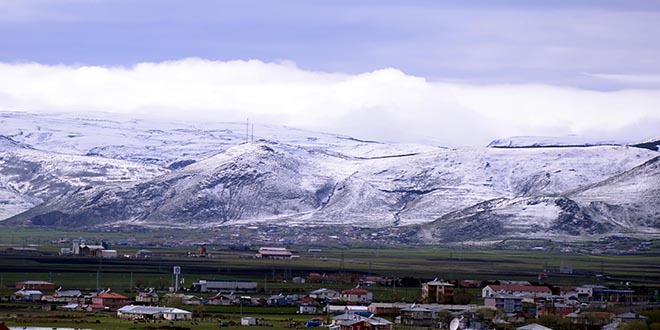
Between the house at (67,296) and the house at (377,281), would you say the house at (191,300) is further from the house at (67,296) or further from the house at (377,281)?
the house at (377,281)

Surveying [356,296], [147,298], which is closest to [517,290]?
[356,296]

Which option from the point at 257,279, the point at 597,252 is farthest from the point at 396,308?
the point at 597,252

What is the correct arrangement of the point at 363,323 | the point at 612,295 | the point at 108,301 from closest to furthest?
the point at 363,323 → the point at 108,301 → the point at 612,295

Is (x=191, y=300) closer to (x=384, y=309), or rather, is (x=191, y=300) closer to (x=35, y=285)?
(x=384, y=309)

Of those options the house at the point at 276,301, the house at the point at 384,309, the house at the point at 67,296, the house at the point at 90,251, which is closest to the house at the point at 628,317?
the house at the point at 384,309

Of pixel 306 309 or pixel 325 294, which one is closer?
pixel 306 309

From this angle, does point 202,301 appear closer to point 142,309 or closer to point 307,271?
point 142,309

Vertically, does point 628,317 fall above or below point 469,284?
below
